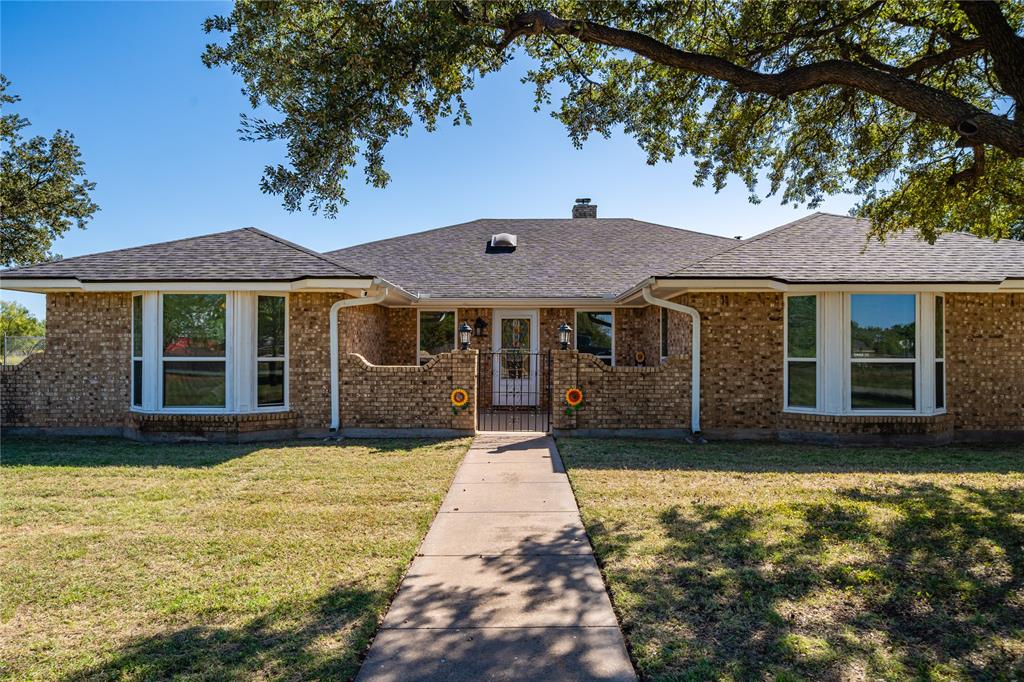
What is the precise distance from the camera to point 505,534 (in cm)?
487

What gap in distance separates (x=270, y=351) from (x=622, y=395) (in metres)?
6.38

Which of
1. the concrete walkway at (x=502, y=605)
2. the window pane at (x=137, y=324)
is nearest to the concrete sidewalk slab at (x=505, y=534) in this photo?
the concrete walkway at (x=502, y=605)

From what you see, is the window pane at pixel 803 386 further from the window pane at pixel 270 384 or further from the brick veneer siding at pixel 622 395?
the window pane at pixel 270 384

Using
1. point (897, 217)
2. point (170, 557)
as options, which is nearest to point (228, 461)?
point (170, 557)

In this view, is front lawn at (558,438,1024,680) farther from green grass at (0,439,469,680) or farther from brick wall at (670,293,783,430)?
brick wall at (670,293,783,430)

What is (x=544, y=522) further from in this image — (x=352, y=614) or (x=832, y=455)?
(x=832, y=455)

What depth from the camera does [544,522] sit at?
518 centimetres


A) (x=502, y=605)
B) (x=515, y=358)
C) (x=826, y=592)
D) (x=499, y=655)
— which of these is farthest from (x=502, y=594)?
(x=515, y=358)

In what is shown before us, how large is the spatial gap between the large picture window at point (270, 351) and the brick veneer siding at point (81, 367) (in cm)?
249

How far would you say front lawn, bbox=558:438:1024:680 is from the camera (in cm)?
295

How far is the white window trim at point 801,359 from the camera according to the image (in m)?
9.12

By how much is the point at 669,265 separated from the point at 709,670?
12.5 m

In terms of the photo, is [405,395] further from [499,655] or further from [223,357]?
[499,655]

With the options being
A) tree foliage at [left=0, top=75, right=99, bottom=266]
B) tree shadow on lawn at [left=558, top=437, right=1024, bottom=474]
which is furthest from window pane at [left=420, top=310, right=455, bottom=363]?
tree foliage at [left=0, top=75, right=99, bottom=266]
